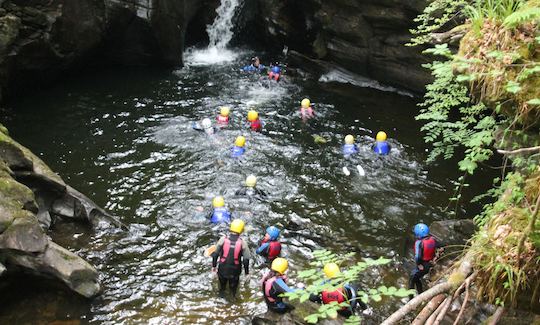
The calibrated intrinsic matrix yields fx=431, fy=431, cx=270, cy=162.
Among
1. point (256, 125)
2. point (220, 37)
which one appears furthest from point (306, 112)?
point (220, 37)

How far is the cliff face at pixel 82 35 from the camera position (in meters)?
15.3

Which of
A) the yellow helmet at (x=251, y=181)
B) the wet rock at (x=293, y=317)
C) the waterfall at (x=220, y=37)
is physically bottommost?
the wet rock at (x=293, y=317)

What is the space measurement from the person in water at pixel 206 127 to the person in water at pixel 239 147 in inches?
54.3

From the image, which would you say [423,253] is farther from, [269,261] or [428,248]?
[269,261]

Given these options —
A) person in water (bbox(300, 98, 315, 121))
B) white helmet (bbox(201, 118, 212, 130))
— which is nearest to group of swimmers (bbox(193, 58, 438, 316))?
white helmet (bbox(201, 118, 212, 130))

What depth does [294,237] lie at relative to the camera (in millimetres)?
10688

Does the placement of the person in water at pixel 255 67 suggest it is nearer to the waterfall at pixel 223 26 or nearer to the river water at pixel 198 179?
the river water at pixel 198 179

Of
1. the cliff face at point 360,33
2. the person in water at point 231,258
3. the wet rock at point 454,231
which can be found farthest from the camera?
the cliff face at point 360,33

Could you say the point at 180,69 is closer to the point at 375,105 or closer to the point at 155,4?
the point at 155,4

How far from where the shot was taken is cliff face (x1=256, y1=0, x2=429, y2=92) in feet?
54.6

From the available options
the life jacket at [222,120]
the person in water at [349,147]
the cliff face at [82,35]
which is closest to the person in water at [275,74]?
the cliff face at [82,35]

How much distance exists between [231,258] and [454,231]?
543 cm

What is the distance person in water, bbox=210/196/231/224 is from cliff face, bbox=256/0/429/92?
10.1m

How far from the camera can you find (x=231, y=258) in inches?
339
